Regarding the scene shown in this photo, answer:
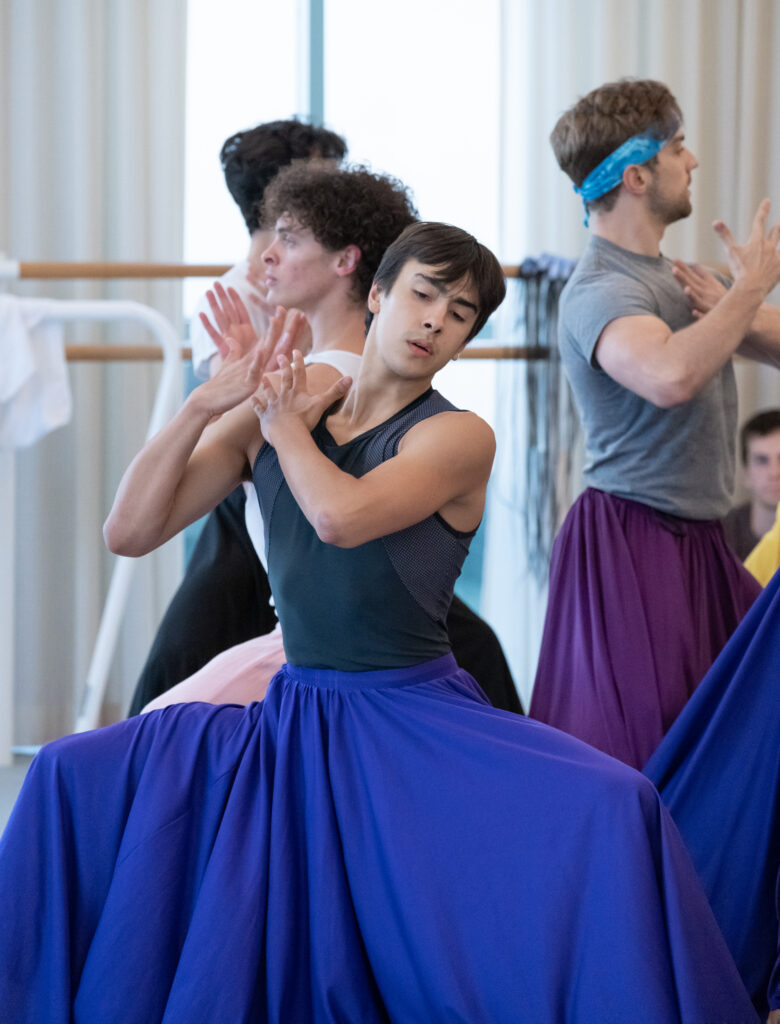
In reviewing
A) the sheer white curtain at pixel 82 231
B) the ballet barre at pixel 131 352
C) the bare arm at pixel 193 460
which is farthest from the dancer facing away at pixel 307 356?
the sheer white curtain at pixel 82 231

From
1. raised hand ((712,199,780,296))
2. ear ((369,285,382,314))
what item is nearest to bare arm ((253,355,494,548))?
ear ((369,285,382,314))

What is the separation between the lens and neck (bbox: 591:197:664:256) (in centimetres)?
197

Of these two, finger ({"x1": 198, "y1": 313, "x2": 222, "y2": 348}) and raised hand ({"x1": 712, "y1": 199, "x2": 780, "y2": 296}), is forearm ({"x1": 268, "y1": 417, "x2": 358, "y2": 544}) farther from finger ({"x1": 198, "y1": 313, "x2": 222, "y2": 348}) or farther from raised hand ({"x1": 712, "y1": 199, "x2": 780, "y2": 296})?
raised hand ({"x1": 712, "y1": 199, "x2": 780, "y2": 296})

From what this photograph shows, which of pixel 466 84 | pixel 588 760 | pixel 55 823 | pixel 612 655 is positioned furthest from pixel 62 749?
pixel 466 84

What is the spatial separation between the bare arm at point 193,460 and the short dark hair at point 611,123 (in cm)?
69

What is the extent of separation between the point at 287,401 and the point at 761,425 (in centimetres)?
216

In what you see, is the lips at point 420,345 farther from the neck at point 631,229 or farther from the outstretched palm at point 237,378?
the neck at point 631,229

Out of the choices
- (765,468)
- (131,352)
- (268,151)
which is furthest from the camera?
(765,468)

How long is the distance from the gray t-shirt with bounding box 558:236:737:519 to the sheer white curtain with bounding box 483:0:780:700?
148 cm

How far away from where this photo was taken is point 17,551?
3350 millimetres

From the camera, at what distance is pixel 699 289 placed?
6.32ft

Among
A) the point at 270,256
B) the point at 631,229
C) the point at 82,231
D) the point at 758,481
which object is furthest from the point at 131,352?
the point at 758,481

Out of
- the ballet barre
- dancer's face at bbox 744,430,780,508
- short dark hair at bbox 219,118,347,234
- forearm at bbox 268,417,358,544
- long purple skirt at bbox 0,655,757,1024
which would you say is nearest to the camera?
long purple skirt at bbox 0,655,757,1024

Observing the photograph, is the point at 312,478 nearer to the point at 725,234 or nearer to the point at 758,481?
the point at 725,234
